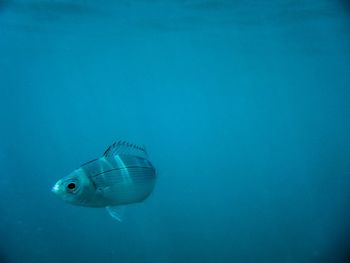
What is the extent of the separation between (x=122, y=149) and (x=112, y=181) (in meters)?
0.44

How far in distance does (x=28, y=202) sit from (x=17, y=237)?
5.15m

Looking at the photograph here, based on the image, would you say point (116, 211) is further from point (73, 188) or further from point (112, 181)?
point (73, 188)

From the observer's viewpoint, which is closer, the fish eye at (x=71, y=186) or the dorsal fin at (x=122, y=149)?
the fish eye at (x=71, y=186)

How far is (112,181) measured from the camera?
3719 millimetres

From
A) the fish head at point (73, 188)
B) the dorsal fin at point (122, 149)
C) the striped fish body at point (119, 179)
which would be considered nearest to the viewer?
the fish head at point (73, 188)

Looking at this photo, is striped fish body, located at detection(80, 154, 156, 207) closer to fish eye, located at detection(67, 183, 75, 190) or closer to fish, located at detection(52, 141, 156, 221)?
fish, located at detection(52, 141, 156, 221)

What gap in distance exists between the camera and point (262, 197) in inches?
616

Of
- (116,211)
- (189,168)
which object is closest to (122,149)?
(116,211)

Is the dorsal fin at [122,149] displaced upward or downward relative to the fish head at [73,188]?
upward

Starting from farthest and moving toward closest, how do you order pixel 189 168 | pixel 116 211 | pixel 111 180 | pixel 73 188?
pixel 189 168, pixel 116 211, pixel 111 180, pixel 73 188

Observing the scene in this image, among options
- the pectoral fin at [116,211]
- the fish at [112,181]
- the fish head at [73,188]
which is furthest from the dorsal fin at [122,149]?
the pectoral fin at [116,211]

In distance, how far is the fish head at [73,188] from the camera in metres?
3.43

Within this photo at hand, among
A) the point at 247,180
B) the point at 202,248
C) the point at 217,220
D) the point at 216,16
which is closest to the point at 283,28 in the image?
the point at 216,16

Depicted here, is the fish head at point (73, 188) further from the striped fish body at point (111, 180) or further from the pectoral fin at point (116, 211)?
the pectoral fin at point (116, 211)
